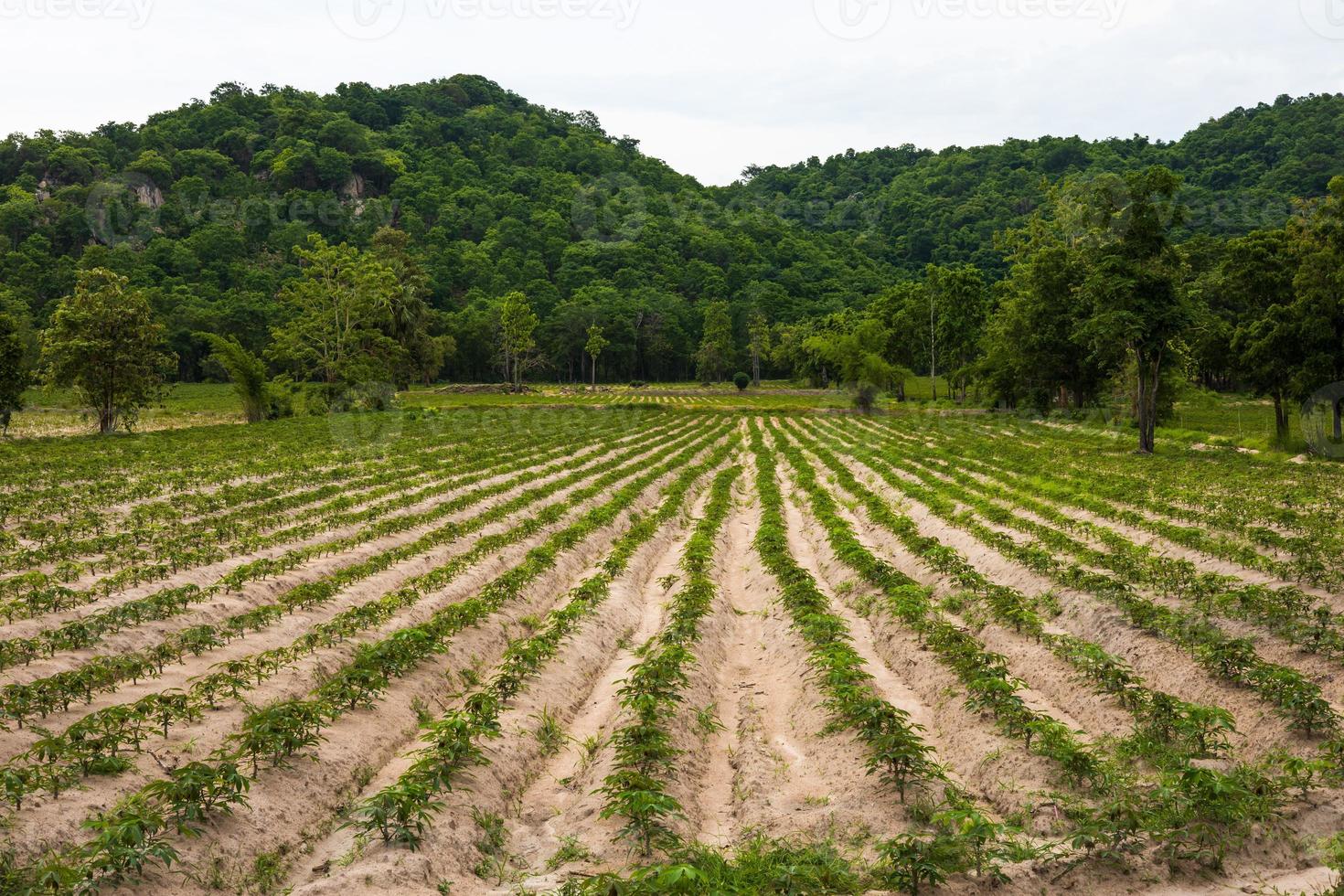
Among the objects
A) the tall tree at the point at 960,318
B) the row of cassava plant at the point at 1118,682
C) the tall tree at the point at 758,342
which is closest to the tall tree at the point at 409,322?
the tall tree at the point at 758,342

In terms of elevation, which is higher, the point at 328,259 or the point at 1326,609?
the point at 328,259

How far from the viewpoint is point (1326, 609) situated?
10992mm

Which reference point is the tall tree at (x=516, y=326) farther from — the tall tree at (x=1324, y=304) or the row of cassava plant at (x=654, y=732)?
the row of cassava plant at (x=654, y=732)

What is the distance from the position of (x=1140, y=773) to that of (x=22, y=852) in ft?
31.1

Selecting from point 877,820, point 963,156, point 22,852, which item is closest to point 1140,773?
point 877,820

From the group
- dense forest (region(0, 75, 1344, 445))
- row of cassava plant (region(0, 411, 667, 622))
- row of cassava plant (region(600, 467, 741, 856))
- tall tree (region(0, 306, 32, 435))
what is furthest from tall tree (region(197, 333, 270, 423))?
row of cassava plant (region(600, 467, 741, 856))

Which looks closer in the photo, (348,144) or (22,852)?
(22,852)

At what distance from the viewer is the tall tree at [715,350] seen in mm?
123500

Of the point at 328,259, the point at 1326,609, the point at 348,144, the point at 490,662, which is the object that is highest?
the point at 348,144

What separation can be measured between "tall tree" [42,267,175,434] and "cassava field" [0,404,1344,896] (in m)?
21.9

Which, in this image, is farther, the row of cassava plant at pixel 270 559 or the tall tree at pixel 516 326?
the tall tree at pixel 516 326

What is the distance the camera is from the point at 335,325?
65.5m

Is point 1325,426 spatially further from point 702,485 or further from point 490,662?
point 490,662

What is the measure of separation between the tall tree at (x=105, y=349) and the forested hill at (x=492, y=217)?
204ft
